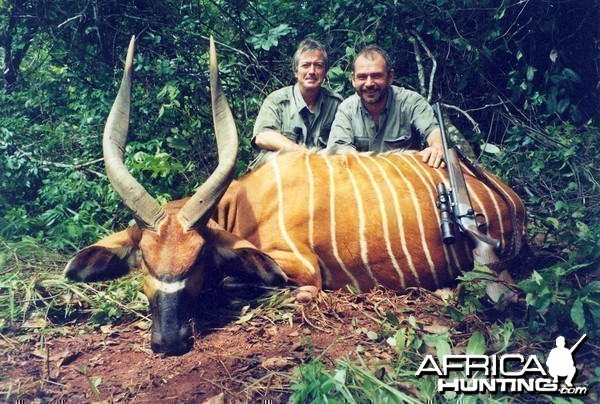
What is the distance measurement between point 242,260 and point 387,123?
1.89 metres

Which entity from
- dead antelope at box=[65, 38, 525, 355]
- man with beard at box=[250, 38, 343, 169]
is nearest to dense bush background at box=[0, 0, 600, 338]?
man with beard at box=[250, 38, 343, 169]

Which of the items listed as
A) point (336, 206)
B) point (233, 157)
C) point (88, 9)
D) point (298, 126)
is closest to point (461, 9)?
point (298, 126)

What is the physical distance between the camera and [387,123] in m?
4.04

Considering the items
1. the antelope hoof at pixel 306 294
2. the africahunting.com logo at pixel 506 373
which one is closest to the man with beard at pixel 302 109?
the antelope hoof at pixel 306 294

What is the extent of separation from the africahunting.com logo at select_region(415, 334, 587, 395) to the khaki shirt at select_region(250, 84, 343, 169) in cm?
259

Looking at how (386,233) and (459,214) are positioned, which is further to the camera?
(386,233)

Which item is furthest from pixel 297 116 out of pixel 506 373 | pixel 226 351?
pixel 506 373

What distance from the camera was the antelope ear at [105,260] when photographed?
2676mm

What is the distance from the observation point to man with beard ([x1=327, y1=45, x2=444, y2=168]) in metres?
3.83

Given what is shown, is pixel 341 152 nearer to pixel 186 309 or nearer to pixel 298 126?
pixel 298 126

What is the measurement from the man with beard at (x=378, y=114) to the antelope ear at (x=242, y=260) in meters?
1.37

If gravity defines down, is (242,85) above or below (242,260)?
above

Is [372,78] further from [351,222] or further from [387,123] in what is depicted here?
[351,222]

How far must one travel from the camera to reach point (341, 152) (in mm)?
3586
